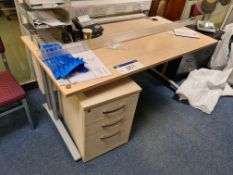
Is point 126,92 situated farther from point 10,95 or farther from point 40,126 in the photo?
point 40,126

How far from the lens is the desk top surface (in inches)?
42.2

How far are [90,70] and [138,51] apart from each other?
1.39 feet

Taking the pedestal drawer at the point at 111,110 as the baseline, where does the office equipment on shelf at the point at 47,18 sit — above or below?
above

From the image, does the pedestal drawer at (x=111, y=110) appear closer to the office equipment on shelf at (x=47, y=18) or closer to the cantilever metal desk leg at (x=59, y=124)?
the cantilever metal desk leg at (x=59, y=124)

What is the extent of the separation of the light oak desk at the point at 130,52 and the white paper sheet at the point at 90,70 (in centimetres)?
3

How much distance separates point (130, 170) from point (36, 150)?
2.38 feet

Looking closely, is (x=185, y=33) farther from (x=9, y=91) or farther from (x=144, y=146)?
(x=9, y=91)

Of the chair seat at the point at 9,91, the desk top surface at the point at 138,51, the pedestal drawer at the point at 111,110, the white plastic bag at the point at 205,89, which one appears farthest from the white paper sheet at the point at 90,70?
the white plastic bag at the point at 205,89

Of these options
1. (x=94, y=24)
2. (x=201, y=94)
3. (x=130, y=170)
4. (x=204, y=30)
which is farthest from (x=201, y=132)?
(x=94, y=24)

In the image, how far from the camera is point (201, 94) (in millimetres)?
2018

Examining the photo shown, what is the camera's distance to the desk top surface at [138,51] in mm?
1073

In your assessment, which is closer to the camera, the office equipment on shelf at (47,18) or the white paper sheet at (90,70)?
the white paper sheet at (90,70)

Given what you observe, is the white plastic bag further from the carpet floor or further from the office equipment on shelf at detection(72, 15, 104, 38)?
the office equipment on shelf at detection(72, 15, 104, 38)

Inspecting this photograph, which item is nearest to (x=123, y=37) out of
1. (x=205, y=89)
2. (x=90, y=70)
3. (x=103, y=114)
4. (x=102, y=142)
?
(x=90, y=70)
